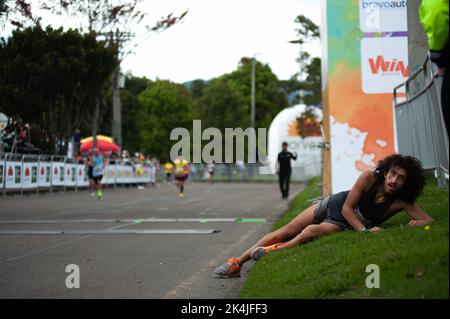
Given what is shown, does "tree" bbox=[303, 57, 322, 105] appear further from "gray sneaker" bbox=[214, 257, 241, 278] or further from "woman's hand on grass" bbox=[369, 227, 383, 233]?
"gray sneaker" bbox=[214, 257, 241, 278]

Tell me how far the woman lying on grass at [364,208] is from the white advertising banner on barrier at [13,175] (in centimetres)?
1994

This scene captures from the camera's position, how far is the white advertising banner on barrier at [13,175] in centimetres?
2669

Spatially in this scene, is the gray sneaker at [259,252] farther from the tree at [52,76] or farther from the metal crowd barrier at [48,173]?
the tree at [52,76]

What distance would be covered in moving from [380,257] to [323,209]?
2171 millimetres

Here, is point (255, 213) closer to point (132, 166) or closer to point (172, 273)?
point (172, 273)

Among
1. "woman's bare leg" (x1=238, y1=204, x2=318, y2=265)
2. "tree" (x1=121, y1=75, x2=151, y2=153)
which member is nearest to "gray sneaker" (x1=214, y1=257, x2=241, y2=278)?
"woman's bare leg" (x1=238, y1=204, x2=318, y2=265)

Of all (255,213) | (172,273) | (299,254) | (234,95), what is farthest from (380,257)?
(234,95)

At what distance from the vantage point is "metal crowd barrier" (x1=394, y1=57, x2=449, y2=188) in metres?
9.71

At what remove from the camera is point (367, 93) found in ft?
52.1

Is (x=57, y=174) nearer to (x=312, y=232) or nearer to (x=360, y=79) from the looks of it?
(x=360, y=79)

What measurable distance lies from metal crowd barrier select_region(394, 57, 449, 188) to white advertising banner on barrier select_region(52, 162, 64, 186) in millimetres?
20862

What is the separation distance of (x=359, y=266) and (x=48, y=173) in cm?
2693
